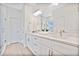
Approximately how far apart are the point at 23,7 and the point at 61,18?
19.8 inches

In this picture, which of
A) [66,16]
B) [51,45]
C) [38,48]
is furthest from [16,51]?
[66,16]

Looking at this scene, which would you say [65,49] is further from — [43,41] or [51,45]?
[43,41]

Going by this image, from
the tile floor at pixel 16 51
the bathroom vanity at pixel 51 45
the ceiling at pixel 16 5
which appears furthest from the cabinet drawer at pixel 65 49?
the ceiling at pixel 16 5

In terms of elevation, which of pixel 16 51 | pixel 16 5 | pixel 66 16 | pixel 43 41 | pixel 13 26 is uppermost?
pixel 16 5

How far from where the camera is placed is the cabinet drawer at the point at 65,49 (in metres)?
1.69

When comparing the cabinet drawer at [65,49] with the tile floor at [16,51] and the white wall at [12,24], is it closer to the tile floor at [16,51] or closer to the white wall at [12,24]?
the tile floor at [16,51]

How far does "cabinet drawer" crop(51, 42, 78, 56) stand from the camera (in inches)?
66.4

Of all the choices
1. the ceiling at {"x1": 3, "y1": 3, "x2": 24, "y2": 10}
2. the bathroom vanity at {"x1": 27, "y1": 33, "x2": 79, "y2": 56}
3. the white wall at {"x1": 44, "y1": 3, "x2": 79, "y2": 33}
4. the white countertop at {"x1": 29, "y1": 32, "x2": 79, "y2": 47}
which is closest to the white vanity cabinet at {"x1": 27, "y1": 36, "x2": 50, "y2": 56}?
the bathroom vanity at {"x1": 27, "y1": 33, "x2": 79, "y2": 56}

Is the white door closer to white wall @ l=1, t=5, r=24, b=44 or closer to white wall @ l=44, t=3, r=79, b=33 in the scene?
white wall @ l=1, t=5, r=24, b=44

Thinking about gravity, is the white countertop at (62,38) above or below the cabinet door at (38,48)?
above

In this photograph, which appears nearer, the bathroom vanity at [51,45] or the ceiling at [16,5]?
the bathroom vanity at [51,45]

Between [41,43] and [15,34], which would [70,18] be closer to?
[41,43]

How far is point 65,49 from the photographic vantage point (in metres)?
1.70

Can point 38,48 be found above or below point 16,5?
below
